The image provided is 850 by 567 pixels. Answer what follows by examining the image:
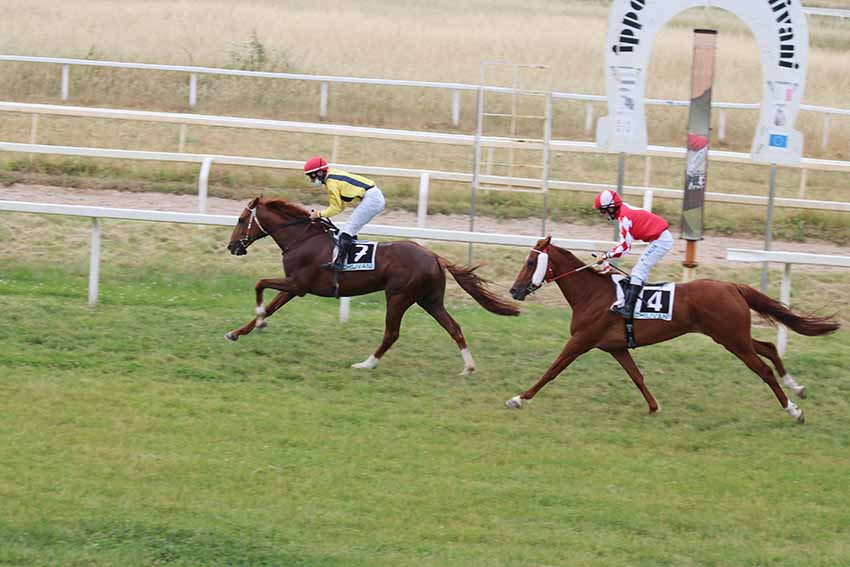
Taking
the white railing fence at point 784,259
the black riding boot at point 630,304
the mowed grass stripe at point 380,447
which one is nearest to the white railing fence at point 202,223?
the mowed grass stripe at point 380,447

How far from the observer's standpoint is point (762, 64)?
10070mm

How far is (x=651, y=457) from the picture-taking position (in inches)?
295

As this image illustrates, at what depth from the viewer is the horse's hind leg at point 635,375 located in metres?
8.39

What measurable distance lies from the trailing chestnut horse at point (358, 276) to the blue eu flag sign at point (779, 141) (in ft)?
8.67

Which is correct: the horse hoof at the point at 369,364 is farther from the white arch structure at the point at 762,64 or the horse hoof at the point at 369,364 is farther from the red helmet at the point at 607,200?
the white arch structure at the point at 762,64

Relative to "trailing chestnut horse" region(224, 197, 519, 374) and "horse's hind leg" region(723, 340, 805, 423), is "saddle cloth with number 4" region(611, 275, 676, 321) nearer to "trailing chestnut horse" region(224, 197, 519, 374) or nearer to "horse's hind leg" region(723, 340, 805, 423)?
"horse's hind leg" region(723, 340, 805, 423)

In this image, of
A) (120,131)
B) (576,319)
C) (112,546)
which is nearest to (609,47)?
(576,319)

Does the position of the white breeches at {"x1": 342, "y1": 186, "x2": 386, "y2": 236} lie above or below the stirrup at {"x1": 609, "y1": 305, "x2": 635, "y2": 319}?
above

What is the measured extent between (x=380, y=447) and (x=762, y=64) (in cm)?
489

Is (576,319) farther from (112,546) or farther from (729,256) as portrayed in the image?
(112,546)

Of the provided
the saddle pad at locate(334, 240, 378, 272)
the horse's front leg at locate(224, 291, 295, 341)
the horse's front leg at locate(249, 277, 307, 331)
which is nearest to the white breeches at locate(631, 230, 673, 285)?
the saddle pad at locate(334, 240, 378, 272)

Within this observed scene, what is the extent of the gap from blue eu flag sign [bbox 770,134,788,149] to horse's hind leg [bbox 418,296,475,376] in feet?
10.1

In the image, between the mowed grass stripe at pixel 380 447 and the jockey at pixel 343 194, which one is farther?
the jockey at pixel 343 194

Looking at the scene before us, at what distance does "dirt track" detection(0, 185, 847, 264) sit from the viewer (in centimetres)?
1334
